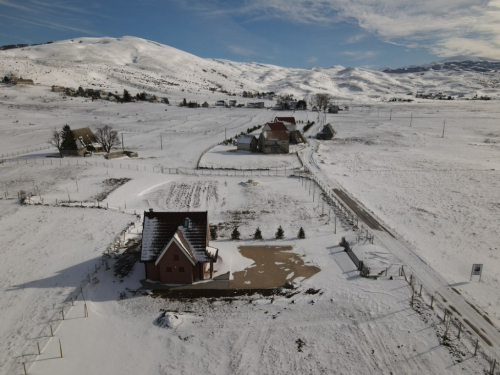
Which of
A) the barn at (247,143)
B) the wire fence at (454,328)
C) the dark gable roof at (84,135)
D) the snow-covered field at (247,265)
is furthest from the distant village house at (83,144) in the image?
the wire fence at (454,328)

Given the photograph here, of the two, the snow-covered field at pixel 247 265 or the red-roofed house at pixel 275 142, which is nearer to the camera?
the snow-covered field at pixel 247 265

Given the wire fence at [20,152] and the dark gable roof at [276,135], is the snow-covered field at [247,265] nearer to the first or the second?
the dark gable roof at [276,135]

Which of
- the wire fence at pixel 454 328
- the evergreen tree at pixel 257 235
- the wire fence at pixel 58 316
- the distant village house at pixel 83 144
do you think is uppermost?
the distant village house at pixel 83 144

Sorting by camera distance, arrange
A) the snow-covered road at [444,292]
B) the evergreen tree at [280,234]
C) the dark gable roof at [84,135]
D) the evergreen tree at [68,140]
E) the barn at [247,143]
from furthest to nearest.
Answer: the barn at [247,143], the dark gable roof at [84,135], the evergreen tree at [68,140], the evergreen tree at [280,234], the snow-covered road at [444,292]

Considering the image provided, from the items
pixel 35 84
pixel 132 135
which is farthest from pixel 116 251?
pixel 35 84

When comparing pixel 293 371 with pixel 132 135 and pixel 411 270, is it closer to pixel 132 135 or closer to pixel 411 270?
pixel 411 270

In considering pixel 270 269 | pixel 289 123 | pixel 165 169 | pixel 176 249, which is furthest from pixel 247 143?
pixel 176 249

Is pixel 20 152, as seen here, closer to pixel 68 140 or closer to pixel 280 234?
pixel 68 140

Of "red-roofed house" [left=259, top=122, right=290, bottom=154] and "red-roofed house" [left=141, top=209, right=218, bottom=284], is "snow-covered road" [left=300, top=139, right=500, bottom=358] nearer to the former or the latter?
"red-roofed house" [left=141, top=209, right=218, bottom=284]
